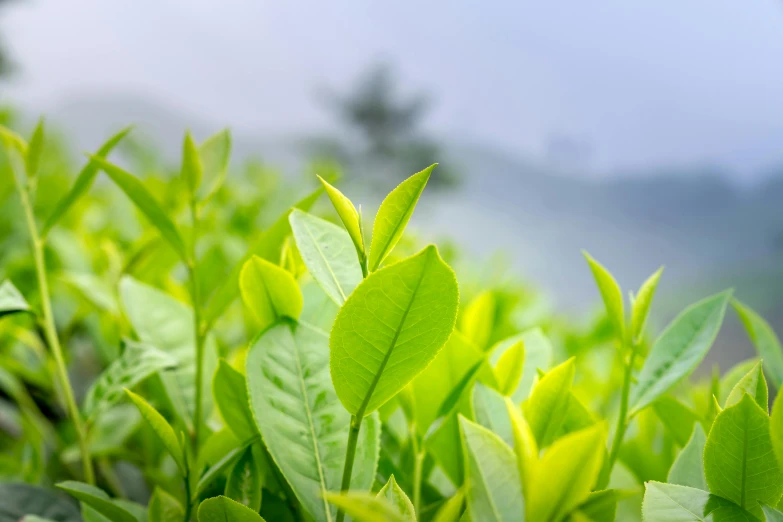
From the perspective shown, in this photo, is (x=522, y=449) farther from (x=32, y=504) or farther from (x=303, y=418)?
(x=32, y=504)

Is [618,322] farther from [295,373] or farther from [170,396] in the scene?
[170,396]

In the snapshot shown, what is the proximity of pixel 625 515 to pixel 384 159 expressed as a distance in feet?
42.7

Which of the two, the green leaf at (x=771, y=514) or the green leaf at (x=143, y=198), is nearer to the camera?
the green leaf at (x=771, y=514)

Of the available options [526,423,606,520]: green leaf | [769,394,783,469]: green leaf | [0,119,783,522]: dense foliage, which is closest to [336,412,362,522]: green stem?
[0,119,783,522]: dense foliage

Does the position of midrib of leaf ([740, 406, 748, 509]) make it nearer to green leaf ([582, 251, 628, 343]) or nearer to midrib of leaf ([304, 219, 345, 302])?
green leaf ([582, 251, 628, 343])

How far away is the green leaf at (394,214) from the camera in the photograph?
0.96 ft

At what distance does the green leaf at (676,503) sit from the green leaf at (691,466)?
0.06 m

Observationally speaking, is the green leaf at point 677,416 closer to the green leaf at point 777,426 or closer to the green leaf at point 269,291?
the green leaf at point 777,426

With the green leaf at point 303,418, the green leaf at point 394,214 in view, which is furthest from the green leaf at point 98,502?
the green leaf at point 394,214

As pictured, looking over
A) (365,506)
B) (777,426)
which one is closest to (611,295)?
(777,426)

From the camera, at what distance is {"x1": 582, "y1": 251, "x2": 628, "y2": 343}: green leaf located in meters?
0.39

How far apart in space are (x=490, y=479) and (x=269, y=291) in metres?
0.19

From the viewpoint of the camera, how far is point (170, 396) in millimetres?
470

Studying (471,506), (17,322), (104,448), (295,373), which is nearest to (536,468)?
(471,506)
